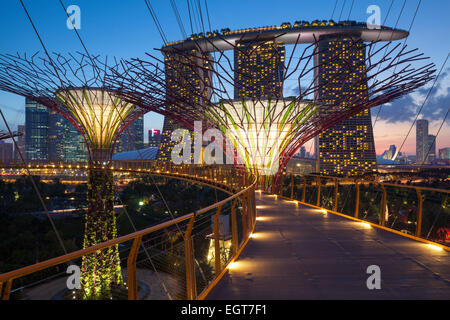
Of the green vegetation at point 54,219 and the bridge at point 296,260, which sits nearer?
the bridge at point 296,260

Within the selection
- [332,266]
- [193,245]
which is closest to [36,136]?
[193,245]

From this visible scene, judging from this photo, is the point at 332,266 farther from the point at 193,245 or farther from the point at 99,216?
the point at 99,216

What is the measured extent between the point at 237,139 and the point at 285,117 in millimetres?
2485

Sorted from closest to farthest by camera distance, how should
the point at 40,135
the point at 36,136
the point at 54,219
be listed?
the point at 54,219, the point at 40,135, the point at 36,136

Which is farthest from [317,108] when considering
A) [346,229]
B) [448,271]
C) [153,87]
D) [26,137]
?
[26,137]

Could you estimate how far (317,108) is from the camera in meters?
16.4

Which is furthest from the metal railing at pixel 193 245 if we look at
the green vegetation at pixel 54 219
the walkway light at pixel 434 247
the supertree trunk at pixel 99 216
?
the walkway light at pixel 434 247

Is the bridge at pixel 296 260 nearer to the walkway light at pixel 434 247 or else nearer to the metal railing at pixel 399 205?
the walkway light at pixel 434 247

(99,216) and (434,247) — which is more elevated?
(434,247)

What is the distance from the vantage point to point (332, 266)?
4473mm

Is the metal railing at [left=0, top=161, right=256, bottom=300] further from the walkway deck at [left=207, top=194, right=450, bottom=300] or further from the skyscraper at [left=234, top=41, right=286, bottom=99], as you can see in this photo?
the skyscraper at [left=234, top=41, right=286, bottom=99]

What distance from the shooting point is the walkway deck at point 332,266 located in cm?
358
